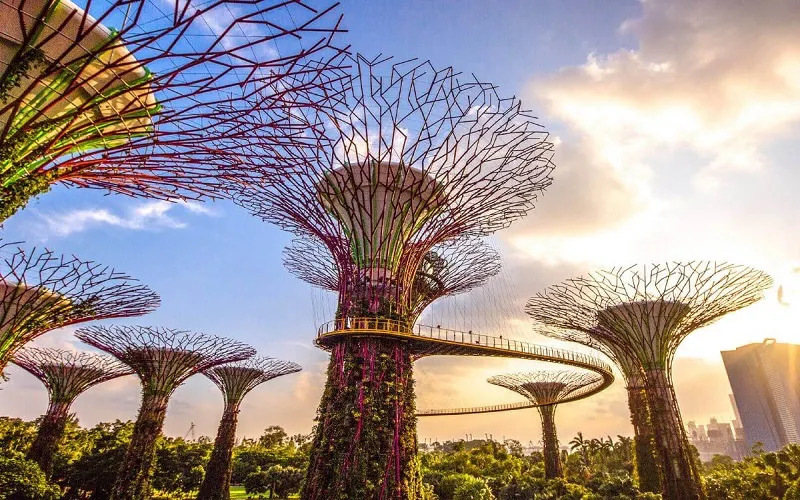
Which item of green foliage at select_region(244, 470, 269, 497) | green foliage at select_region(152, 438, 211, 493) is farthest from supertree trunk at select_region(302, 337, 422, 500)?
green foliage at select_region(152, 438, 211, 493)

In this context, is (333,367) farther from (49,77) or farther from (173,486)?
(173,486)

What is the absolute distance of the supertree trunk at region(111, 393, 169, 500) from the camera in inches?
868

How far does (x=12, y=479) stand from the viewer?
49.2 ft

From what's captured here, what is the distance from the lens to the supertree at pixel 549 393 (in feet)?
120

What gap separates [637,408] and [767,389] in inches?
7387

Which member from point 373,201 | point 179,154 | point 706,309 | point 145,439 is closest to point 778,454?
point 706,309

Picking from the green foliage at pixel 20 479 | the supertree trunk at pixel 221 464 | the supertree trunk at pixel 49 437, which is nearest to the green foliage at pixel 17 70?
the green foliage at pixel 20 479

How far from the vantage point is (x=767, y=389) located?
524 ft

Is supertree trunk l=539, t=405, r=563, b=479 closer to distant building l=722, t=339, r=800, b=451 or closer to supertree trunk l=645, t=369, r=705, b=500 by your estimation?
supertree trunk l=645, t=369, r=705, b=500

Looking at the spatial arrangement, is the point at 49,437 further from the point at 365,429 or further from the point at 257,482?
the point at 365,429

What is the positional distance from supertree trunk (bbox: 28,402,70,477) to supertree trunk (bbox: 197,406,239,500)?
9713 millimetres

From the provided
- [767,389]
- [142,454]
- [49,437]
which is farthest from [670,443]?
[767,389]

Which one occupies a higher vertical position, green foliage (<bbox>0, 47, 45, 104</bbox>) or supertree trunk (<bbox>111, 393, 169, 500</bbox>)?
green foliage (<bbox>0, 47, 45, 104</bbox>)

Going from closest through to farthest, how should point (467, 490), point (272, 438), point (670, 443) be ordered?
point (670, 443) → point (467, 490) → point (272, 438)
